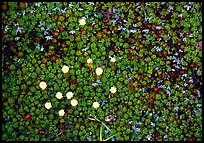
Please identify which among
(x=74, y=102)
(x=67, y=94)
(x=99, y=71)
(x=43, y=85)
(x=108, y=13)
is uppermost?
(x=108, y=13)

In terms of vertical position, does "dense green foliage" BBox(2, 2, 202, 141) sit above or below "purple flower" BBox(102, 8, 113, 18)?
below

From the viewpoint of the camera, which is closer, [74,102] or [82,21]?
[74,102]

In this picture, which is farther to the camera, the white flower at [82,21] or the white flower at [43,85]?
the white flower at [82,21]

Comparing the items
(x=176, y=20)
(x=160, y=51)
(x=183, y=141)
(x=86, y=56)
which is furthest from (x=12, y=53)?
(x=183, y=141)

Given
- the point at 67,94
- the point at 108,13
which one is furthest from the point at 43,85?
the point at 108,13

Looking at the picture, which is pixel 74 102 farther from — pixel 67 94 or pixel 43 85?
pixel 43 85

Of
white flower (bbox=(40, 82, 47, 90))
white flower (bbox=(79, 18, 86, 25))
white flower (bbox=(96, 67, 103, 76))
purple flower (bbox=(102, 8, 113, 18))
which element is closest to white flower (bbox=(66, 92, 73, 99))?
white flower (bbox=(40, 82, 47, 90))

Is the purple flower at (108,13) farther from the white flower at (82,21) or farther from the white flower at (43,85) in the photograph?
the white flower at (43,85)

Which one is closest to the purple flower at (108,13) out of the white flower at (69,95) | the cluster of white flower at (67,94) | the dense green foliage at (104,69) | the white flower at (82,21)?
the dense green foliage at (104,69)

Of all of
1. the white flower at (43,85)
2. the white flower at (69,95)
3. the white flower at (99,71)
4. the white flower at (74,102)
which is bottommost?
the white flower at (74,102)

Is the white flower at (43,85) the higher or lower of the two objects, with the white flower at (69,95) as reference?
higher

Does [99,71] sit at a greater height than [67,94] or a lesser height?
greater

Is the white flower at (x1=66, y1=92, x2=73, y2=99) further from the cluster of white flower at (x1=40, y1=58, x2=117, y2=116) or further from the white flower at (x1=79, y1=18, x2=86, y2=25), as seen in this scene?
the white flower at (x1=79, y1=18, x2=86, y2=25)
